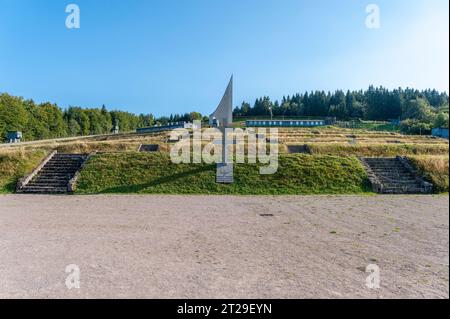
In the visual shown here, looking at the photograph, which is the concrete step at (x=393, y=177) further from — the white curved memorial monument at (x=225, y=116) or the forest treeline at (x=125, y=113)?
the forest treeline at (x=125, y=113)

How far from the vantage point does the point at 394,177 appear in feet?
60.3

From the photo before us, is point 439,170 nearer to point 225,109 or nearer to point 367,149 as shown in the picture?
point 225,109

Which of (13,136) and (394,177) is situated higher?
(13,136)

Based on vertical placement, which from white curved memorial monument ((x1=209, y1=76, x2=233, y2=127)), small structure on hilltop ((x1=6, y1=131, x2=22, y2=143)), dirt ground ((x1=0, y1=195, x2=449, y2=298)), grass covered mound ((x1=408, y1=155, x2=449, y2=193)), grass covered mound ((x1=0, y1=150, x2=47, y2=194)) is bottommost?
dirt ground ((x1=0, y1=195, x2=449, y2=298))

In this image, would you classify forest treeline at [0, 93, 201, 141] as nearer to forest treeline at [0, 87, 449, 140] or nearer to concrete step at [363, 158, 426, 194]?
forest treeline at [0, 87, 449, 140]

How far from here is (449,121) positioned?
6.53ft

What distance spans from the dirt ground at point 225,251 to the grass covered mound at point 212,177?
4.44 m

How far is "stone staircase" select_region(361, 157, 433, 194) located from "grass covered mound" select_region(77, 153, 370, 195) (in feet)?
1.79

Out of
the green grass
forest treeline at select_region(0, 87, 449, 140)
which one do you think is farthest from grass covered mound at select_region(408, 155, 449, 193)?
forest treeline at select_region(0, 87, 449, 140)

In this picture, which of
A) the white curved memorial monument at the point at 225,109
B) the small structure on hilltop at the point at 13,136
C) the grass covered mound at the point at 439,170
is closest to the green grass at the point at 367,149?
the grass covered mound at the point at 439,170

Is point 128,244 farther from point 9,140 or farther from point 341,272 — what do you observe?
point 9,140

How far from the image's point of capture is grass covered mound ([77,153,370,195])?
17.2 metres

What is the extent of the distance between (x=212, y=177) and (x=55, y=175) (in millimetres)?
8373

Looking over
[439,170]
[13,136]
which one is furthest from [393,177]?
[13,136]
